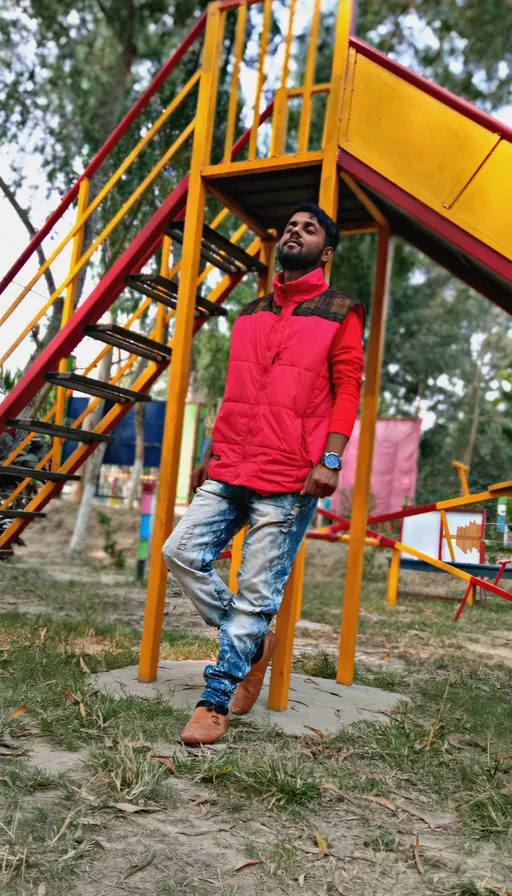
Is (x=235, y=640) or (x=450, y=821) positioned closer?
(x=450, y=821)

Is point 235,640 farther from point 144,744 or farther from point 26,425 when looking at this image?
point 26,425

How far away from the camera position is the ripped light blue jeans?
279 centimetres

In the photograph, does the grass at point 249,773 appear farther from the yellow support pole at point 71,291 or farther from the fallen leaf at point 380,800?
the yellow support pole at point 71,291

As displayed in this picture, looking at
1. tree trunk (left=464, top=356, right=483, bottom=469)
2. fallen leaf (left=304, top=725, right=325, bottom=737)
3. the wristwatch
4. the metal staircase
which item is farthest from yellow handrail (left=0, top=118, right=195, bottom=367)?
tree trunk (left=464, top=356, right=483, bottom=469)

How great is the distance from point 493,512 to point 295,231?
3.71 meters

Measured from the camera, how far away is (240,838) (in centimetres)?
194

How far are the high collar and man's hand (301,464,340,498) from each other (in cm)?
76

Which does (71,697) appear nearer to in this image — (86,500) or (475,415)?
(86,500)

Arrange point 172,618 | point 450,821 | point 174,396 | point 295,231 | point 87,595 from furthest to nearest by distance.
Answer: point 87,595 → point 172,618 → point 174,396 → point 295,231 → point 450,821

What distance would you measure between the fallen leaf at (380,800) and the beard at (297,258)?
6.83 ft

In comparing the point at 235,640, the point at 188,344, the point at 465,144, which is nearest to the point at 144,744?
the point at 235,640

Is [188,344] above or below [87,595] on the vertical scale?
above

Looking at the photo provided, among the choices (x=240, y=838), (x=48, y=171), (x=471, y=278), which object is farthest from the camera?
(x=48, y=171)

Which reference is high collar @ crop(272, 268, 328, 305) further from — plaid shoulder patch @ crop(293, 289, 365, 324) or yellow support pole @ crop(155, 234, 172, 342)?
yellow support pole @ crop(155, 234, 172, 342)
